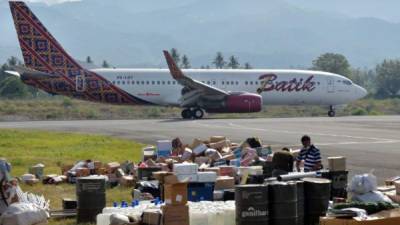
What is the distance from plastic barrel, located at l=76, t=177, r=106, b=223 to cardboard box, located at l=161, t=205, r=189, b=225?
2387mm

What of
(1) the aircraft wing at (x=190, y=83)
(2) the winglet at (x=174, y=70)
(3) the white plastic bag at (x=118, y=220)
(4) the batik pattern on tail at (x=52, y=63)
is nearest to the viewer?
(3) the white plastic bag at (x=118, y=220)

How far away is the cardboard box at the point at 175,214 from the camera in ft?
34.3

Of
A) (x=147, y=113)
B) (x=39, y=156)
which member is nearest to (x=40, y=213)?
(x=39, y=156)

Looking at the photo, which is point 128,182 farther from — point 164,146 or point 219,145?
point 219,145

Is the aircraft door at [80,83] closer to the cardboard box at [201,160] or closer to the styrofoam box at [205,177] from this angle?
the cardboard box at [201,160]

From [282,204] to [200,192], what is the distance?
2.74m

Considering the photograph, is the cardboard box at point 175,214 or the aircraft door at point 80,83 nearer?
the cardboard box at point 175,214

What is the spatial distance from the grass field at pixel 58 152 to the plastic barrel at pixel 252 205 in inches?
186

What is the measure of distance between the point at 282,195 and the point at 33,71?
1510 inches

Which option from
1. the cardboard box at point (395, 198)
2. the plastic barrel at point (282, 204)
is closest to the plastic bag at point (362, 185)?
the cardboard box at point (395, 198)

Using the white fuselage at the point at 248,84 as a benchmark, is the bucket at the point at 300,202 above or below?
below

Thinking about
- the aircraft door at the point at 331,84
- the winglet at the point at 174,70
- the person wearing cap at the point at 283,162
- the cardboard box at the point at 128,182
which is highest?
the winglet at the point at 174,70

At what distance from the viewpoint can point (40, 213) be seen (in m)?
10.8

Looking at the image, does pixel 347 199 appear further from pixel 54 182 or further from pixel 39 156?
pixel 39 156
